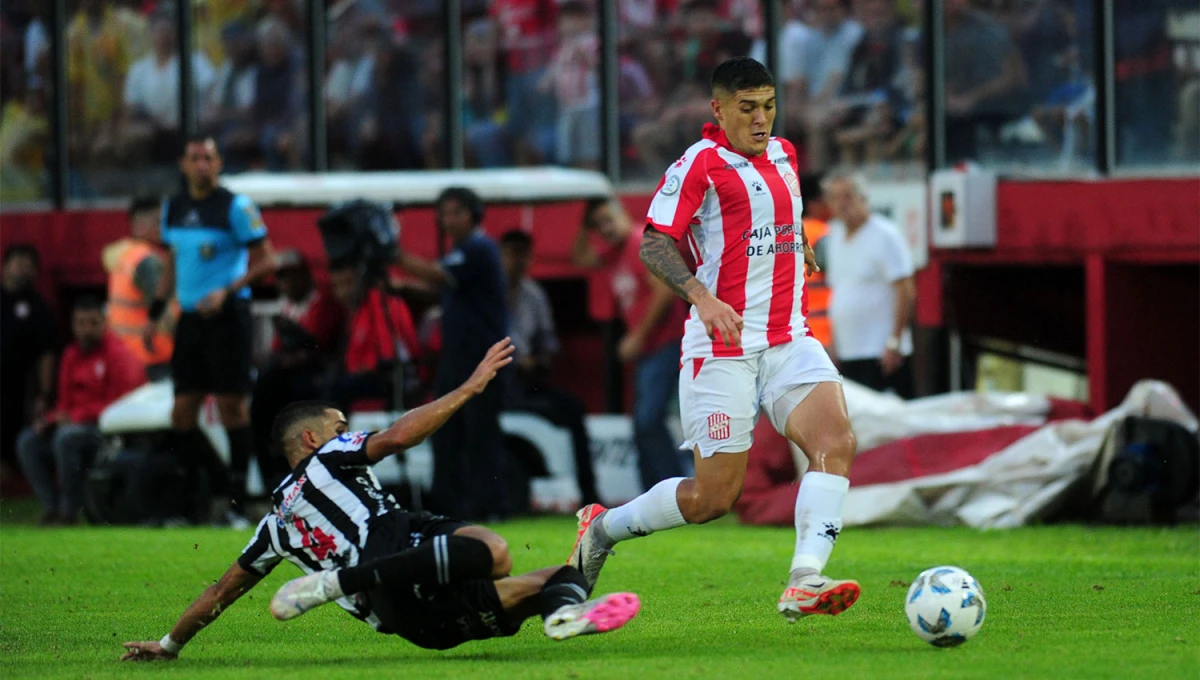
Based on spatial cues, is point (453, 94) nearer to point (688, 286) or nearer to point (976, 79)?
point (976, 79)

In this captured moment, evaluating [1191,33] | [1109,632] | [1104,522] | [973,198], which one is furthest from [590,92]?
[1109,632]

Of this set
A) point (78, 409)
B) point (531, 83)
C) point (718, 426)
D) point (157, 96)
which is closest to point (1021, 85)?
point (531, 83)

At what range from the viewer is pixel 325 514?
6.23 metres

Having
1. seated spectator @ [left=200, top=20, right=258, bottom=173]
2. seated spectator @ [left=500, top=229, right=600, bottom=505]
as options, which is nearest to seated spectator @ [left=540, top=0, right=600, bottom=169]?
seated spectator @ [left=500, top=229, right=600, bottom=505]

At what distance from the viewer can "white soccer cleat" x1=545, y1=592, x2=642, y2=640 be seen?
5957 mm

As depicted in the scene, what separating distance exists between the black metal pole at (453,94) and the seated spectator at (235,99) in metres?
2.00

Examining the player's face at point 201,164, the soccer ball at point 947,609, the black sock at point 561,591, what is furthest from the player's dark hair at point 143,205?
the soccer ball at point 947,609

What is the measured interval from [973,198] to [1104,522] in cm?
326

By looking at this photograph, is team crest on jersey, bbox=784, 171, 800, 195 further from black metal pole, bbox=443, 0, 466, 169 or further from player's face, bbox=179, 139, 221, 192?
black metal pole, bbox=443, 0, 466, 169

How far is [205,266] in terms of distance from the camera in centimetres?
1230

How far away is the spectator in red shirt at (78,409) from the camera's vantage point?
1392 centimetres

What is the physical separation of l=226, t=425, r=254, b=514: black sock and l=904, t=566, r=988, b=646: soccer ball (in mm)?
6795

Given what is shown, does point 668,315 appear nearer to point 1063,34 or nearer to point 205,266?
point 205,266

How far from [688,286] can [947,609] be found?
58.1 inches
